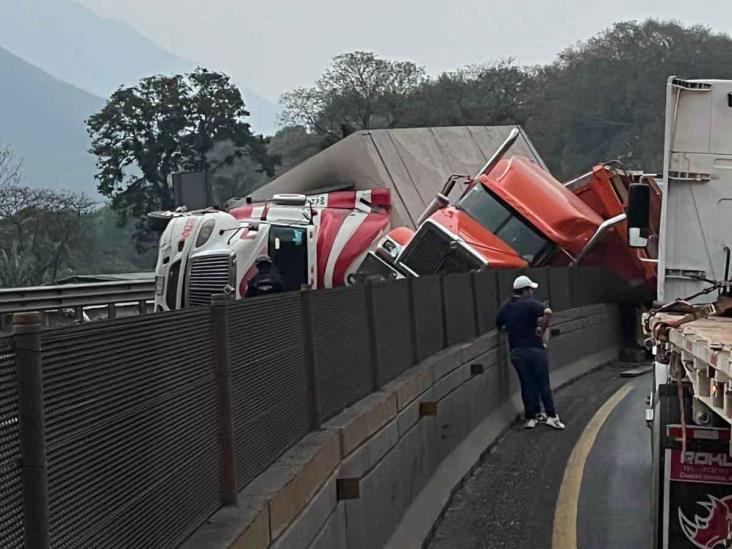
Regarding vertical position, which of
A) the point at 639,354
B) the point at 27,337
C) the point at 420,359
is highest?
the point at 27,337

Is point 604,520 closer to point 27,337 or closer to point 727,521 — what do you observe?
point 727,521

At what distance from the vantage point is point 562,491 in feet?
37.2

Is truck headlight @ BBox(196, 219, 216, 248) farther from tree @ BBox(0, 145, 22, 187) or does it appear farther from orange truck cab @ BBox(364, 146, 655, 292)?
tree @ BBox(0, 145, 22, 187)

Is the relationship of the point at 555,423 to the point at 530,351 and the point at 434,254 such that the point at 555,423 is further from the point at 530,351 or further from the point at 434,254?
the point at 434,254

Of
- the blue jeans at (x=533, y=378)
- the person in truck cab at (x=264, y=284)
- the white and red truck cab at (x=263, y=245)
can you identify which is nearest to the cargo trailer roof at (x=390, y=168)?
the white and red truck cab at (x=263, y=245)

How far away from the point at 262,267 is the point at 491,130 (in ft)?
85.1

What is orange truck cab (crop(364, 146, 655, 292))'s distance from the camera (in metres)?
24.3

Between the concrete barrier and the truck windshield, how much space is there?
904 cm

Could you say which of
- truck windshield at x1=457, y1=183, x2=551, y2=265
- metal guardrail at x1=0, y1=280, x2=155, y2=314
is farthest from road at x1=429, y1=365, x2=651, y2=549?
metal guardrail at x1=0, y1=280, x2=155, y2=314

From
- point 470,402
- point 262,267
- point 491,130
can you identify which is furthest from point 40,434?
point 491,130

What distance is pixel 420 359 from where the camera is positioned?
12219mm

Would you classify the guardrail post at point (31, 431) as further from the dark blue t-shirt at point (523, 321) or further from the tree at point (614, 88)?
the tree at point (614, 88)

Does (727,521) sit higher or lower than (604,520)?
higher

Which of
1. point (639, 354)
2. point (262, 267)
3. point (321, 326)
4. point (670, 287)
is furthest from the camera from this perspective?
point (639, 354)
